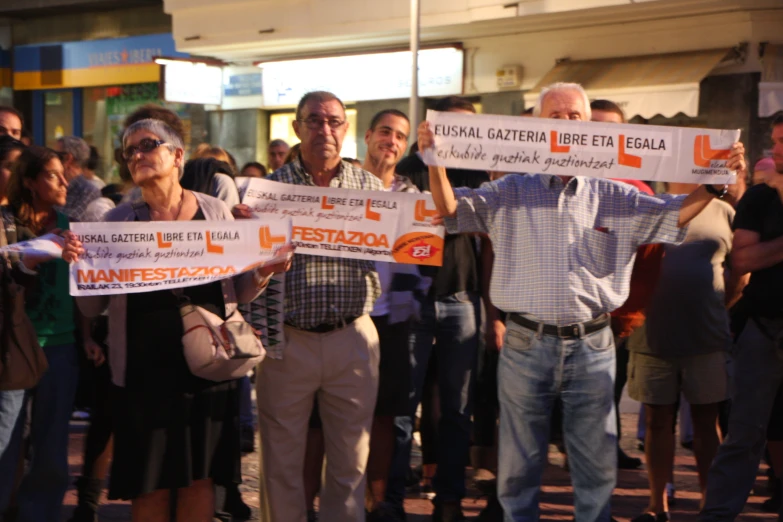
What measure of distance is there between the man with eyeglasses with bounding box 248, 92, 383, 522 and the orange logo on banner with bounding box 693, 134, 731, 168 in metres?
1.67

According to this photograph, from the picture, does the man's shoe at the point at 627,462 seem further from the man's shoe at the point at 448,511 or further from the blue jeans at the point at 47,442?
the blue jeans at the point at 47,442

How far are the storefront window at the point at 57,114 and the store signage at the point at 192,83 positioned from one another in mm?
5111

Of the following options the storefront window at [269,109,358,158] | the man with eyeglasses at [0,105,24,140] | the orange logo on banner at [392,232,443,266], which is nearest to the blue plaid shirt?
the orange logo on banner at [392,232,443,266]

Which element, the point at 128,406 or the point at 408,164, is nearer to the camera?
the point at 128,406

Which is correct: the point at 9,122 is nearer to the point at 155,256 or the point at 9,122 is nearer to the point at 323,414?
the point at 155,256

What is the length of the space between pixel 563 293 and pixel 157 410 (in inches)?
72.0

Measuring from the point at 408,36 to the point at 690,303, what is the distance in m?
12.0

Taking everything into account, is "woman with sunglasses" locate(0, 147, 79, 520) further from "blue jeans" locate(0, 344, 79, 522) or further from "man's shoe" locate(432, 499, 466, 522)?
"man's shoe" locate(432, 499, 466, 522)

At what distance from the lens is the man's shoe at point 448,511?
6.12 metres

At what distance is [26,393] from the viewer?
209 inches

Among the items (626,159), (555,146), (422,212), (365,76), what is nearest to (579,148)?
(555,146)

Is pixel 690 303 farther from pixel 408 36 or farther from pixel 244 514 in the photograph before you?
pixel 408 36

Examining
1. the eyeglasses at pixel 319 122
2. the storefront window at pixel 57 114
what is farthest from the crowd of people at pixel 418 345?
the storefront window at pixel 57 114

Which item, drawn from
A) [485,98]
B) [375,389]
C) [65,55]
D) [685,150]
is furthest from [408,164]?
[65,55]
